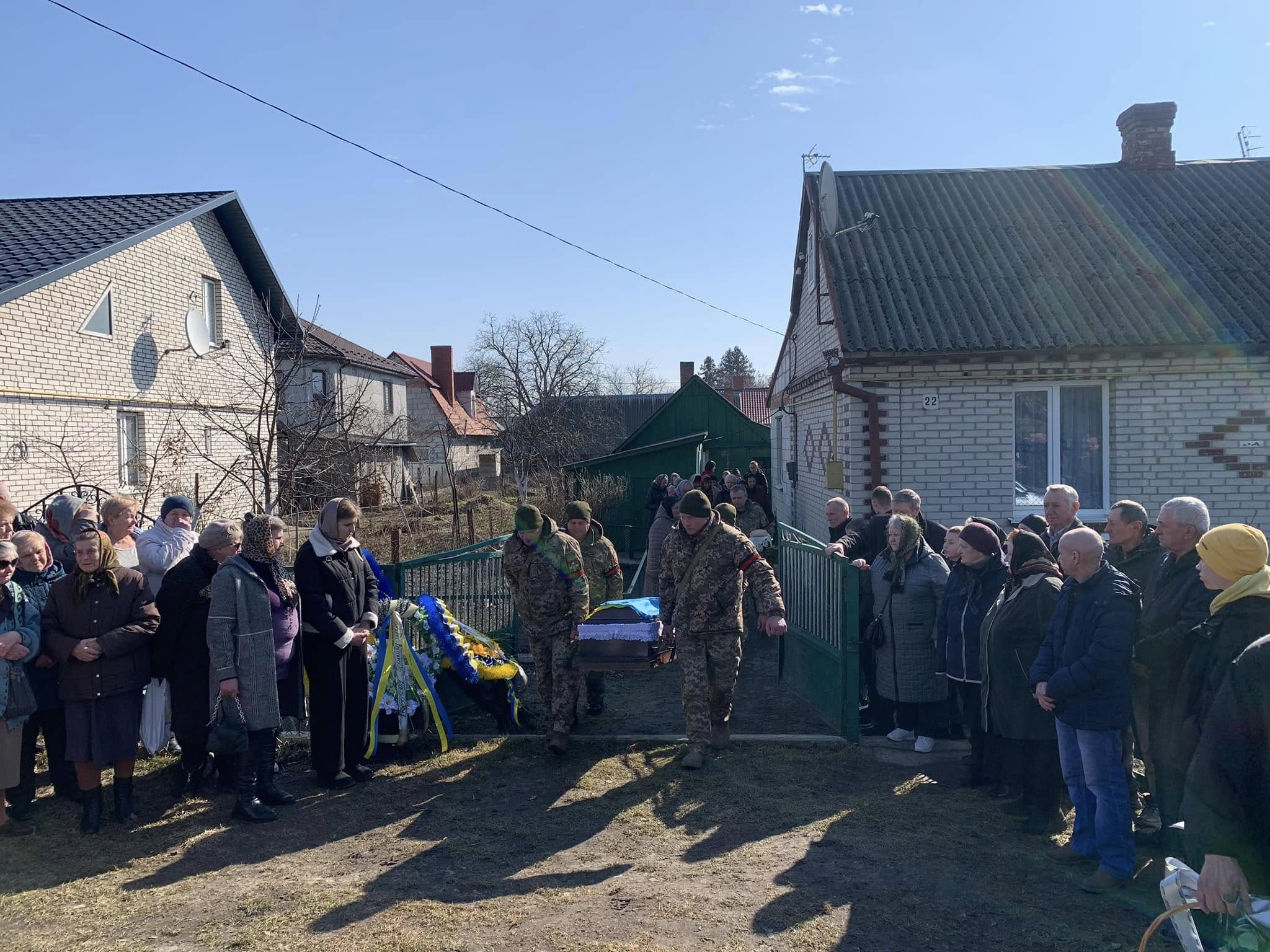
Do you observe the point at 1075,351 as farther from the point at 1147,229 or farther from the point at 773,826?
the point at 773,826

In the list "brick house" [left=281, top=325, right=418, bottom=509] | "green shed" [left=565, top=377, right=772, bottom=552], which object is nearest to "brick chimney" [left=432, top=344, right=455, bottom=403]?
"brick house" [left=281, top=325, right=418, bottom=509]

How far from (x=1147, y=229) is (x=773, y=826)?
33.8 feet

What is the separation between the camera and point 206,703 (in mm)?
5477

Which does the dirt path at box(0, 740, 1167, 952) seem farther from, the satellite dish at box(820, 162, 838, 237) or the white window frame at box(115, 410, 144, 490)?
the white window frame at box(115, 410, 144, 490)

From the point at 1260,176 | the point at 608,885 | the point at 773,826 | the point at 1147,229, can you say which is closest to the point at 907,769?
the point at 773,826

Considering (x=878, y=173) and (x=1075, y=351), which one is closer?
(x=1075, y=351)

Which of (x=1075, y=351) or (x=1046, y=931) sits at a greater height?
(x=1075, y=351)

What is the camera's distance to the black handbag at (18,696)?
16.2 ft

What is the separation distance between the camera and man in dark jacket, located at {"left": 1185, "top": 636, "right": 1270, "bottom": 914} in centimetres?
254

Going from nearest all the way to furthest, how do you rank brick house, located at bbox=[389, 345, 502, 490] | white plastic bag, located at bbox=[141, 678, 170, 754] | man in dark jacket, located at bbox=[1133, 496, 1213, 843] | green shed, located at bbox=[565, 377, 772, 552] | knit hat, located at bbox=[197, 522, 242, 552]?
man in dark jacket, located at bbox=[1133, 496, 1213, 843], knit hat, located at bbox=[197, 522, 242, 552], white plastic bag, located at bbox=[141, 678, 170, 754], green shed, located at bbox=[565, 377, 772, 552], brick house, located at bbox=[389, 345, 502, 490]

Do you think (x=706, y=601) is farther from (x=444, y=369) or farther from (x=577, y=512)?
(x=444, y=369)

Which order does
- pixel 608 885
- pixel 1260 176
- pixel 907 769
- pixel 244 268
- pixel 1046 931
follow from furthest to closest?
pixel 244 268 → pixel 1260 176 → pixel 907 769 → pixel 608 885 → pixel 1046 931

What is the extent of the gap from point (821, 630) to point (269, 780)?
4062 mm

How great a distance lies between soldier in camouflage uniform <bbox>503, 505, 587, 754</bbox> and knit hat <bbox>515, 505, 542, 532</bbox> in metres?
0.02
